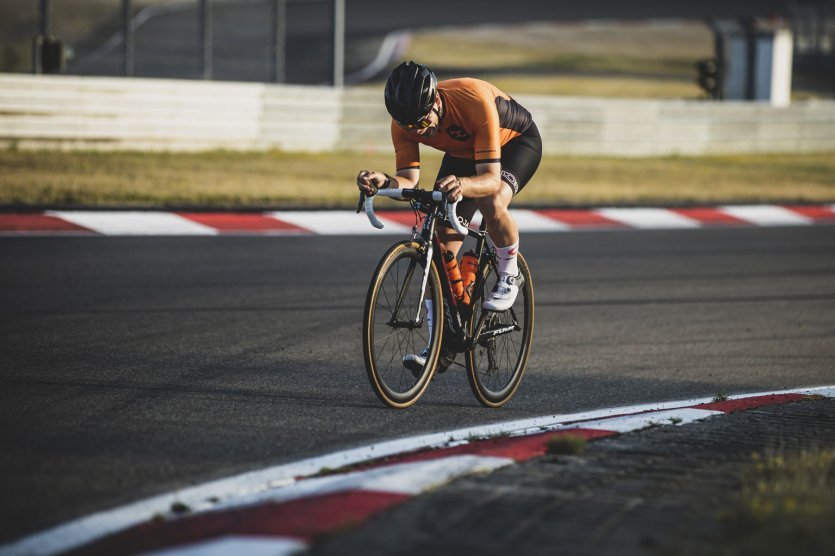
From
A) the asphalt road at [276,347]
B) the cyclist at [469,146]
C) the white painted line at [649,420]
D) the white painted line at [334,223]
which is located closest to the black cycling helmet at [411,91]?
the cyclist at [469,146]

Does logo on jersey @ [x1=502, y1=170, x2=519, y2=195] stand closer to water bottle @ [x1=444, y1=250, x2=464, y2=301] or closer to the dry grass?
water bottle @ [x1=444, y1=250, x2=464, y2=301]

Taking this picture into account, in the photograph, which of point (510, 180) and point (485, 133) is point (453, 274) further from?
point (485, 133)

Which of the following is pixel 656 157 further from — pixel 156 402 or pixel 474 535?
pixel 474 535

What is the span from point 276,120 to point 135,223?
7526mm

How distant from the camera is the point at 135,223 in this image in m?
12.9

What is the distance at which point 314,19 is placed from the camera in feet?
215

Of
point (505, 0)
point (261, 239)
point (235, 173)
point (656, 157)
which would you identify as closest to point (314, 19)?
point (505, 0)

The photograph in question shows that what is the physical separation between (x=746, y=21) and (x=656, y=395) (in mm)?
40337

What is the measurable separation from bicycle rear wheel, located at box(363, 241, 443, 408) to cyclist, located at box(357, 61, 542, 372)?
332 mm

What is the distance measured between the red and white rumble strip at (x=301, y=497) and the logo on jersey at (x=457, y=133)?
1.45 m

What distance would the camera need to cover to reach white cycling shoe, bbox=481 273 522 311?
656 cm

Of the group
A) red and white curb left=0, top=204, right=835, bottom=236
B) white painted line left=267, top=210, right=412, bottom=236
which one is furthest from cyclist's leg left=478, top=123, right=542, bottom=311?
red and white curb left=0, top=204, right=835, bottom=236

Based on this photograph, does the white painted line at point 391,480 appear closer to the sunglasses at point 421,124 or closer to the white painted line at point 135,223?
the sunglasses at point 421,124

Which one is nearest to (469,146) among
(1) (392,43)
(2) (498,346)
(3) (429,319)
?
(3) (429,319)
